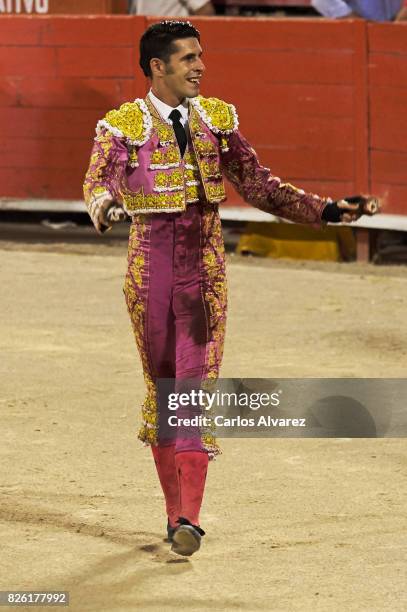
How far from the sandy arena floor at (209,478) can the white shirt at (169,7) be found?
2370 millimetres

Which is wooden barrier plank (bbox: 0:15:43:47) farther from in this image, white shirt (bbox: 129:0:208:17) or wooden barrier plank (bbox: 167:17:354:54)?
wooden barrier plank (bbox: 167:17:354:54)

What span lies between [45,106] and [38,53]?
1.04ft

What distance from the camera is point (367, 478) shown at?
548 cm

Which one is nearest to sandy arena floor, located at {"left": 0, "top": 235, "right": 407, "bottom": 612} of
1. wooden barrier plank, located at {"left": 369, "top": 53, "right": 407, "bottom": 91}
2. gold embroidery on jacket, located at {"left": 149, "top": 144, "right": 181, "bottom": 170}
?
gold embroidery on jacket, located at {"left": 149, "top": 144, "right": 181, "bottom": 170}

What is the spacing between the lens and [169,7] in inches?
421

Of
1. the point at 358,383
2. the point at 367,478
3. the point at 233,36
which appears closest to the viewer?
the point at 367,478

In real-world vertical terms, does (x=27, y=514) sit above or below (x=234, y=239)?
above

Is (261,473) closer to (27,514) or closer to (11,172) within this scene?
(27,514)

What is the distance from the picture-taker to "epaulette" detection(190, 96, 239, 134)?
4547mm

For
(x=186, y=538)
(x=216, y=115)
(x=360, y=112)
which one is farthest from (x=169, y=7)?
(x=186, y=538)

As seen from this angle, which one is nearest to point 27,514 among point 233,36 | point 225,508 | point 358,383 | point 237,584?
point 225,508

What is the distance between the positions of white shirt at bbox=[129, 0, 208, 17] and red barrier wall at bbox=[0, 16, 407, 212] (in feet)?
1.23

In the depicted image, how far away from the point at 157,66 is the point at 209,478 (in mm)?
1553

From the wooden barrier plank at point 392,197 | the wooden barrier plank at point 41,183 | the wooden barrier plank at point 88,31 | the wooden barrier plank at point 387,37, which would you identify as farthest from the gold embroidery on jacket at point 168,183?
the wooden barrier plank at point 41,183
